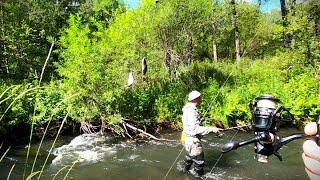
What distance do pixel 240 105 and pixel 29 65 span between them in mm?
11136

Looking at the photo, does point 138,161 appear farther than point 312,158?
Yes

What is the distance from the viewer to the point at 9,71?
21.0 m

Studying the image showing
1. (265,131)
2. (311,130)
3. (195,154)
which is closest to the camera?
(311,130)

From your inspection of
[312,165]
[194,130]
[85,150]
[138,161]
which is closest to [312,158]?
[312,165]

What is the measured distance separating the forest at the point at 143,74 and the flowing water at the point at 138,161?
0.85m

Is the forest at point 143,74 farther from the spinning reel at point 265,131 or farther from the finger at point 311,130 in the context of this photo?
the finger at point 311,130

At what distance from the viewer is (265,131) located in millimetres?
3221

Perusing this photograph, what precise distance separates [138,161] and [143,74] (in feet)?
20.3

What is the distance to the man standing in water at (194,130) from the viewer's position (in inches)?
321

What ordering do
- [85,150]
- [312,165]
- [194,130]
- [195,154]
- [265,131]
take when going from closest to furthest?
[312,165]
[265,131]
[194,130]
[195,154]
[85,150]

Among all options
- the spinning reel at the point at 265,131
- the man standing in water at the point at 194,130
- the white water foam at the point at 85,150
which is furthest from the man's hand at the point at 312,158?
the white water foam at the point at 85,150

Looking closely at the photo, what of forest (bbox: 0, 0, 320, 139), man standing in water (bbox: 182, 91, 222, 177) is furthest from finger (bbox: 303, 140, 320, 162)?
forest (bbox: 0, 0, 320, 139)

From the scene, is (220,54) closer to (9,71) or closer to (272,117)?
(9,71)

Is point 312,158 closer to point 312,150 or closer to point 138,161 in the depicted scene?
point 312,150
